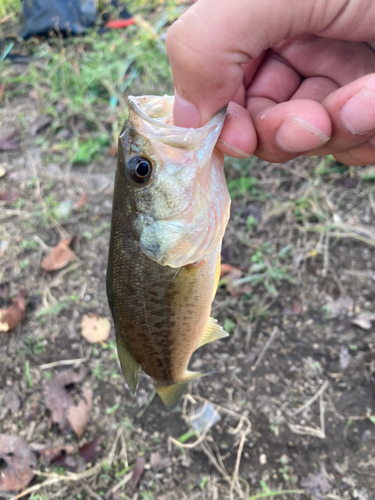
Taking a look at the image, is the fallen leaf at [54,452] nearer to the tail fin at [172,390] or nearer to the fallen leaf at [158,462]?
the fallen leaf at [158,462]

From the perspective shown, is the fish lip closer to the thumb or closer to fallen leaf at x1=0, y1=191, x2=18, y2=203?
the thumb

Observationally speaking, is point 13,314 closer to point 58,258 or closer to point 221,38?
point 58,258

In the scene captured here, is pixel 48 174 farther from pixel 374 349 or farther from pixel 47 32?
pixel 374 349

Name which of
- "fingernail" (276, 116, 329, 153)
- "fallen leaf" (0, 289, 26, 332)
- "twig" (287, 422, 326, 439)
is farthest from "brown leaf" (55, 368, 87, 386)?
"fingernail" (276, 116, 329, 153)

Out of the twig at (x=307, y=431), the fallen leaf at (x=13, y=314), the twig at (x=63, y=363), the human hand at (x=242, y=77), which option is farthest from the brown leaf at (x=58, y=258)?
the twig at (x=307, y=431)

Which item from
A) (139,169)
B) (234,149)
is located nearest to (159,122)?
(139,169)
